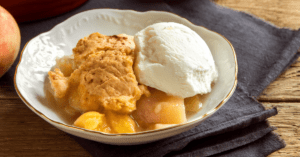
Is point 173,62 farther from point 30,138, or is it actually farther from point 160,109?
point 30,138

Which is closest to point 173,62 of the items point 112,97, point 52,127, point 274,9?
point 112,97

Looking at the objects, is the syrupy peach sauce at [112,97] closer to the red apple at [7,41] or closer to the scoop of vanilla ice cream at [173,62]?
the scoop of vanilla ice cream at [173,62]

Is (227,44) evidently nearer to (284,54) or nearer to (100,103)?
(284,54)

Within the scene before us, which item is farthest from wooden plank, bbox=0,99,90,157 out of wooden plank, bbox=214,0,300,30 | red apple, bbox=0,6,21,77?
wooden plank, bbox=214,0,300,30

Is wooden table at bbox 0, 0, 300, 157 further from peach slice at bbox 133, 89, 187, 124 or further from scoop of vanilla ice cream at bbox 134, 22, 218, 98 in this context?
scoop of vanilla ice cream at bbox 134, 22, 218, 98

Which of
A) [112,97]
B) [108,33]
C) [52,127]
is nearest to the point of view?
[112,97]

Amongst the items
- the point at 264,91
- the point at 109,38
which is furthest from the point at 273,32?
the point at 109,38
